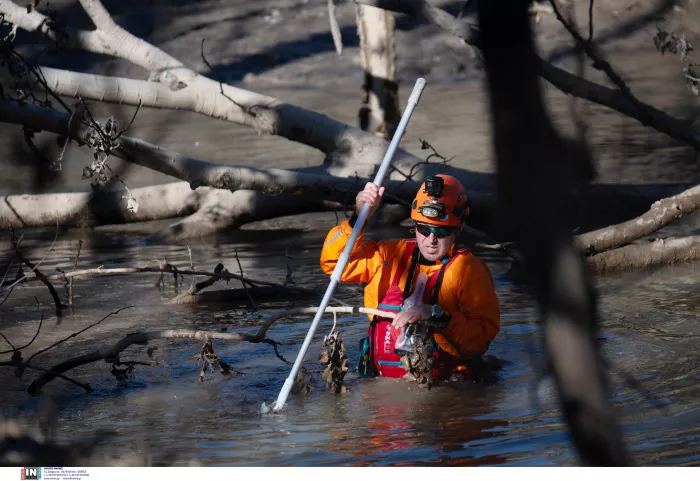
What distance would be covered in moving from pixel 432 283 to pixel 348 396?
686mm

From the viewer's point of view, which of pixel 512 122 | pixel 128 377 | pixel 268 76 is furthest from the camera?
pixel 268 76

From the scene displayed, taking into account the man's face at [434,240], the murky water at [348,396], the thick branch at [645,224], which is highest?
the thick branch at [645,224]

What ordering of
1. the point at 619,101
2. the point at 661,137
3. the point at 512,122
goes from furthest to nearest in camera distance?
the point at 661,137 < the point at 619,101 < the point at 512,122

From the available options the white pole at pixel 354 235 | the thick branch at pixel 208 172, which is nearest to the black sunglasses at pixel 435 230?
the white pole at pixel 354 235

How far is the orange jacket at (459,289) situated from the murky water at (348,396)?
0.96 ft

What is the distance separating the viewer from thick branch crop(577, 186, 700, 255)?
26.5 ft

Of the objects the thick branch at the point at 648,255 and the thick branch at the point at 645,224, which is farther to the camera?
the thick branch at the point at 648,255

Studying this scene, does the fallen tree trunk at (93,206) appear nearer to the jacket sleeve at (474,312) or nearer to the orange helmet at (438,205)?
the orange helmet at (438,205)

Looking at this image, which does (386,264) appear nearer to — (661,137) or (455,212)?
(455,212)

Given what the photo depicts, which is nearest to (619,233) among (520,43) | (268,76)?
(520,43)

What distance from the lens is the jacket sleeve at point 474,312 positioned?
567 cm

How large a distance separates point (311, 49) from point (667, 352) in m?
17.5

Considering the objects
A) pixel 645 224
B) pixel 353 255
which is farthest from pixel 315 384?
pixel 645 224

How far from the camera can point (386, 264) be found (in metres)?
5.92
